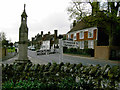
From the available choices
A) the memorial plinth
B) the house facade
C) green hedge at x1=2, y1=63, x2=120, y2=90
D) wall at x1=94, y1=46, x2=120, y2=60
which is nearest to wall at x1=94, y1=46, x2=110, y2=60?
wall at x1=94, y1=46, x2=120, y2=60

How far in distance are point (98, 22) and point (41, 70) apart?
651 inches

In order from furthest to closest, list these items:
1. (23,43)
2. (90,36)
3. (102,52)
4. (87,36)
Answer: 1. (87,36)
2. (90,36)
3. (102,52)
4. (23,43)

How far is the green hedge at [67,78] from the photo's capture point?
4012 mm

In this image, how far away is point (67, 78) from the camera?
4945 mm

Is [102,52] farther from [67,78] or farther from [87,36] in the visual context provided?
[67,78]

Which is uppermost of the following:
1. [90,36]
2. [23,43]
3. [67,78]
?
[90,36]

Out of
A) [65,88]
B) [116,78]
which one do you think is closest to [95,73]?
[116,78]

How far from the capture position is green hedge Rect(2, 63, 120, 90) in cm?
401

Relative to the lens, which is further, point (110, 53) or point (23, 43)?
point (110, 53)

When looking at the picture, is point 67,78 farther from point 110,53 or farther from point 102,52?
point 102,52

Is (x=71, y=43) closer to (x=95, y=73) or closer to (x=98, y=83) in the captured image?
(x=95, y=73)

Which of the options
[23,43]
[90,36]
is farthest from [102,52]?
[23,43]

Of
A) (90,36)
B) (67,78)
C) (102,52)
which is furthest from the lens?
(90,36)

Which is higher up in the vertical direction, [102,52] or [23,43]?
[23,43]
